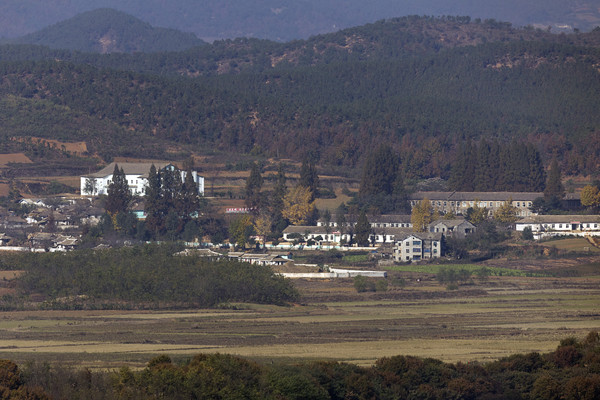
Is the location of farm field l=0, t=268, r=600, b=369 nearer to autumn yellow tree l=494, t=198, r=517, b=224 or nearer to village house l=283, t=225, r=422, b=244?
village house l=283, t=225, r=422, b=244

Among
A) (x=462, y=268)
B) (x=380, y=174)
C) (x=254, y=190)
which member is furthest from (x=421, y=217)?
(x=462, y=268)

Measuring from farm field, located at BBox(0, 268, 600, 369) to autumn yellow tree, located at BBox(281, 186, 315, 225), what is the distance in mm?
29455

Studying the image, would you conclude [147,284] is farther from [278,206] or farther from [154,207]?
[278,206]

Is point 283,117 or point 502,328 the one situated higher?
point 283,117

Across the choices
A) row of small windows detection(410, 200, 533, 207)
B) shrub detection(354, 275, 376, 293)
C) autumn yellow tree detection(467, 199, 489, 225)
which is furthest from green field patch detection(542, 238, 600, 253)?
shrub detection(354, 275, 376, 293)

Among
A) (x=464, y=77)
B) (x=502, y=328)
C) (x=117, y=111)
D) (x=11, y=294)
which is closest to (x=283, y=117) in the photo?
(x=117, y=111)

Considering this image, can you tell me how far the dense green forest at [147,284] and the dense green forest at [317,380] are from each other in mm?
22791

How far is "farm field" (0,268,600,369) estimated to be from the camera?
45.0m

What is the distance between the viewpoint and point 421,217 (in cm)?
9525

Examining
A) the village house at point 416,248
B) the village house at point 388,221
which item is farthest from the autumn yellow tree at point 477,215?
the village house at point 416,248

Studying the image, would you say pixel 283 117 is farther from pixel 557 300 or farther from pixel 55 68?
pixel 557 300

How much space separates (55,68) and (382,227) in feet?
265

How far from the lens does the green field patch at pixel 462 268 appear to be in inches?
2953

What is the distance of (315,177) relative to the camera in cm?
10456
